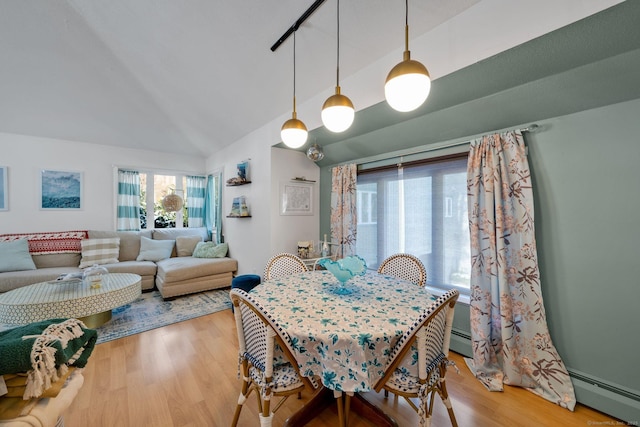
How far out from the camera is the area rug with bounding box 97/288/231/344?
274cm

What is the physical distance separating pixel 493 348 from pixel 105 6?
14.4 ft

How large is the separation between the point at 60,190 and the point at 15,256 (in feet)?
3.71

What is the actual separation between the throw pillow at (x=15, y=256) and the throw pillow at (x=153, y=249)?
3.93 feet

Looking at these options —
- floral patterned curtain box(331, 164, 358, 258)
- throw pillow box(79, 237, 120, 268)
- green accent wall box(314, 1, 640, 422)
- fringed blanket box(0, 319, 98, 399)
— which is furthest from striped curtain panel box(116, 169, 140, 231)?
green accent wall box(314, 1, 640, 422)

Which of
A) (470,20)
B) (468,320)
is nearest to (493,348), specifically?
(468,320)

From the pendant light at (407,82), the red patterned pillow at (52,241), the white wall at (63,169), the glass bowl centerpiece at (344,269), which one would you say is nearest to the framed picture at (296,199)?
the glass bowl centerpiece at (344,269)

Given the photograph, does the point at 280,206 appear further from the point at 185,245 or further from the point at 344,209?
the point at 185,245

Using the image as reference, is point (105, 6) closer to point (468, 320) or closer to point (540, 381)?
point (468, 320)

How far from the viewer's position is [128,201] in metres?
4.45

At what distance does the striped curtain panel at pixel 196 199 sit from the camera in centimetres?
509

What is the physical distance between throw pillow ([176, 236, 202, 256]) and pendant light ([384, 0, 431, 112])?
14.6 feet

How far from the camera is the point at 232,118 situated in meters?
3.54

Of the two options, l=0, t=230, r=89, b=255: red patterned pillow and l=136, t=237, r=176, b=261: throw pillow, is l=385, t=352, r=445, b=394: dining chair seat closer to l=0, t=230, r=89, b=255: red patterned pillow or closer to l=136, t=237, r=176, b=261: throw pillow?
l=136, t=237, r=176, b=261: throw pillow

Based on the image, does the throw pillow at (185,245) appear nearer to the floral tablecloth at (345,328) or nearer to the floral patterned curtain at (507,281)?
the floral tablecloth at (345,328)
